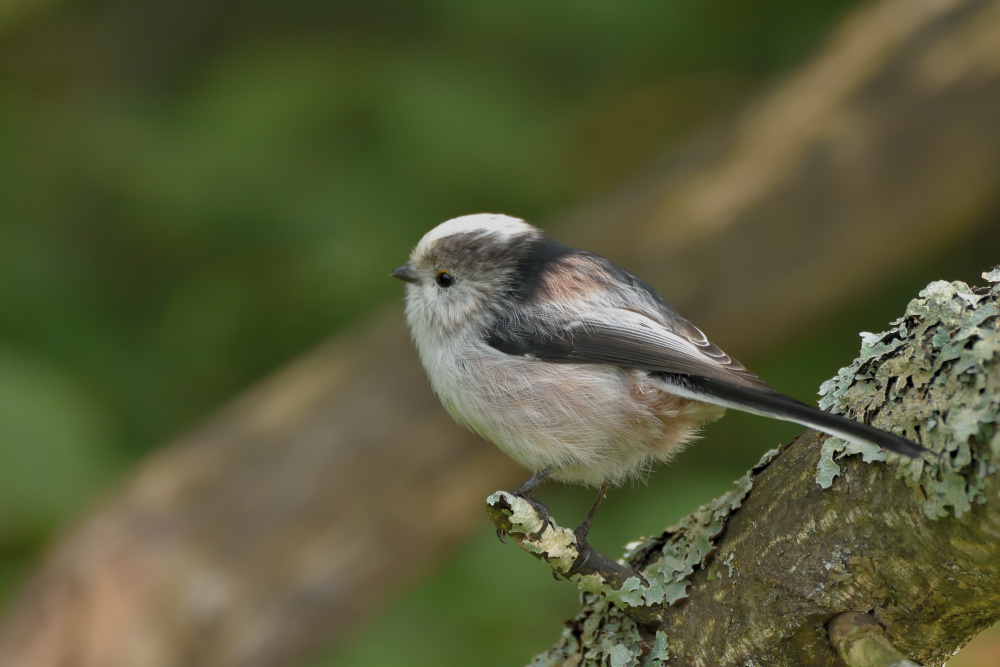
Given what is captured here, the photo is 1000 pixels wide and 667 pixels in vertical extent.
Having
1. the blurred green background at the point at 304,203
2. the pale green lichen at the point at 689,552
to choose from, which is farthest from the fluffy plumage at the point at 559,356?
the blurred green background at the point at 304,203

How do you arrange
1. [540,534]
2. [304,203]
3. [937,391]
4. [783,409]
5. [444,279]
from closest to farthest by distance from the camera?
[937,391] → [783,409] → [540,534] → [444,279] → [304,203]

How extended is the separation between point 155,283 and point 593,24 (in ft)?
7.32

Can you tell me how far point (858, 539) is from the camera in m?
1.35

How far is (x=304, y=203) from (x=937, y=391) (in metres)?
2.79

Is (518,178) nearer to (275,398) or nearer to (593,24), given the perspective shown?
(593,24)

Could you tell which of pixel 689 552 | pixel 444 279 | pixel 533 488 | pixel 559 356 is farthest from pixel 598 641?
pixel 444 279

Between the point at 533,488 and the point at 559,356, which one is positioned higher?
the point at 559,356

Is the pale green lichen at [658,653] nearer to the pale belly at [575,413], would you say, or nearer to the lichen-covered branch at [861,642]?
the lichen-covered branch at [861,642]

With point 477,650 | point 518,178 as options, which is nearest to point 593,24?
point 518,178

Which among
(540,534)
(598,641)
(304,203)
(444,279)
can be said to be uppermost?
(304,203)

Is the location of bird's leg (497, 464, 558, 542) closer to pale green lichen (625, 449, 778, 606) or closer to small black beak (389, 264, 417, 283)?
pale green lichen (625, 449, 778, 606)

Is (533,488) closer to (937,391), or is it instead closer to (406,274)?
(406,274)

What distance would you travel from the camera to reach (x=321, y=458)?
3436 mm

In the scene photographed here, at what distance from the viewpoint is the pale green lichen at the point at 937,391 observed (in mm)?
1187
